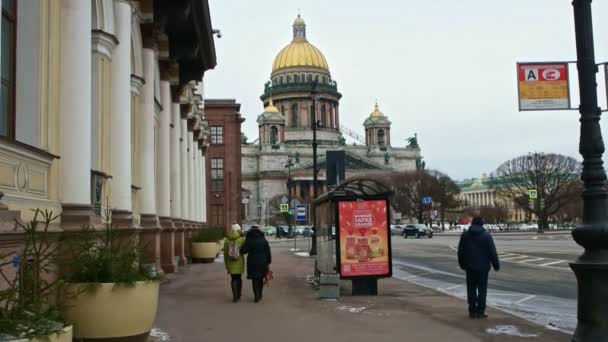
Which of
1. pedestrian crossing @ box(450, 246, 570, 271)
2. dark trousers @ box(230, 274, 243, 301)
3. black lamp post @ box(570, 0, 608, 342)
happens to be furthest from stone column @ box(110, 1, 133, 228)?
pedestrian crossing @ box(450, 246, 570, 271)

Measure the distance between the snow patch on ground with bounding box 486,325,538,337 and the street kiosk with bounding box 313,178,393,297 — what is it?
15.7 ft

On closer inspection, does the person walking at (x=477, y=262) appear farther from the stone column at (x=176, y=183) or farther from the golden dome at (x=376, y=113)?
the golden dome at (x=376, y=113)

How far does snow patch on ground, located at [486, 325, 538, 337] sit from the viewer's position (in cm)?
980

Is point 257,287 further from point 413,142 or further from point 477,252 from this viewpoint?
point 413,142

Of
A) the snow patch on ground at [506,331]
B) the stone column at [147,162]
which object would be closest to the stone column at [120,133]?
the stone column at [147,162]

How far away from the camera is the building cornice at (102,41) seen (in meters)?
13.2

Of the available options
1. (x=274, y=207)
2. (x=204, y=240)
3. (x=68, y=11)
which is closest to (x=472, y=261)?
(x=68, y=11)

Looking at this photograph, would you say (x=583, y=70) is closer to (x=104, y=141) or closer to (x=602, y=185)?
(x=602, y=185)

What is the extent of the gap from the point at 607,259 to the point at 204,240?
22265 millimetres

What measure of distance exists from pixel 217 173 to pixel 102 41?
49.4 meters

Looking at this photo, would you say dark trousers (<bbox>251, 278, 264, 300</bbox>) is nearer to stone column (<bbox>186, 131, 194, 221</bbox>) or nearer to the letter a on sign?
the letter a on sign

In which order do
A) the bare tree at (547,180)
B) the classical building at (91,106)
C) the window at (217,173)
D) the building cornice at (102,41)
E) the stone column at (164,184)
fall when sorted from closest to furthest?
the classical building at (91,106)
the building cornice at (102,41)
the stone column at (164,184)
the window at (217,173)
the bare tree at (547,180)

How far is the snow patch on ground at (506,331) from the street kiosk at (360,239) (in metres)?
4.79

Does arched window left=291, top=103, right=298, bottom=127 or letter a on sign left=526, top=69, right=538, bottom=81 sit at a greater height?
arched window left=291, top=103, right=298, bottom=127
